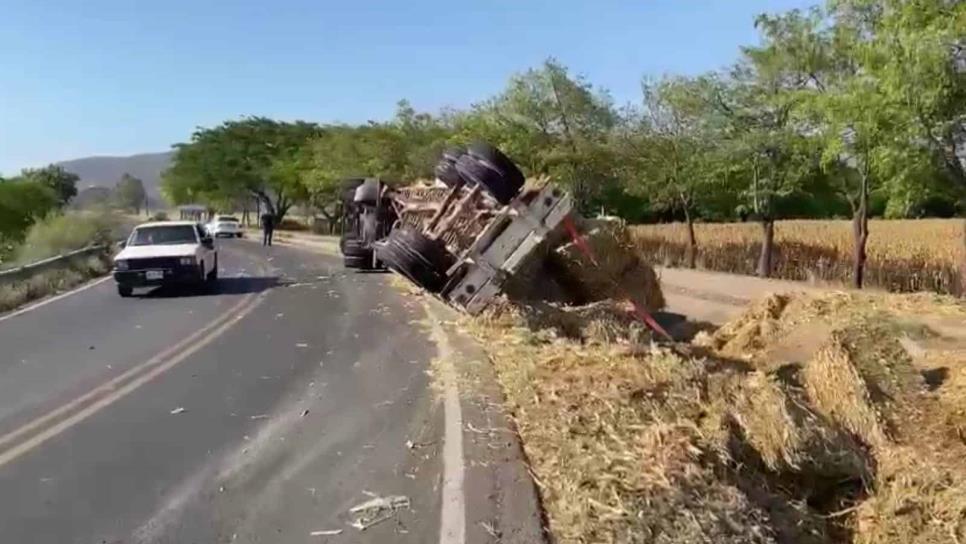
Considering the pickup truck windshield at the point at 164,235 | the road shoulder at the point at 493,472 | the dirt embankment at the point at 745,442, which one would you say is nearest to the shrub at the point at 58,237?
the pickup truck windshield at the point at 164,235

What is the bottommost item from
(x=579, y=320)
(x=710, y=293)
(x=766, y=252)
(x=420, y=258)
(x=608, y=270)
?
(x=710, y=293)

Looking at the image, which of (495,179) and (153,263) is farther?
(153,263)

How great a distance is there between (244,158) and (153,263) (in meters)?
71.3

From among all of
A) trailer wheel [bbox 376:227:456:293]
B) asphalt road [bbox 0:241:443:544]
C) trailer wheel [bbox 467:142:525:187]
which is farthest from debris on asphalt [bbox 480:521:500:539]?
trailer wheel [bbox 467:142:525:187]

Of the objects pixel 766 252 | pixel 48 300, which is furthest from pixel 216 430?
pixel 766 252

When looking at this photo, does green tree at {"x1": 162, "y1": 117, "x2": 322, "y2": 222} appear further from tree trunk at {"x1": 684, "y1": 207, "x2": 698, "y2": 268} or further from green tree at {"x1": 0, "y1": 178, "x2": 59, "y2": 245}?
tree trunk at {"x1": 684, "y1": 207, "x2": 698, "y2": 268}

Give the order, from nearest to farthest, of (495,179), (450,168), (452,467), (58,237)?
1. (452,467)
2. (495,179)
3. (450,168)
4. (58,237)

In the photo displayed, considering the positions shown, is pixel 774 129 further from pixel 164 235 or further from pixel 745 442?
pixel 745 442

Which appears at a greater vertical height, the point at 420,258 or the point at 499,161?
the point at 499,161

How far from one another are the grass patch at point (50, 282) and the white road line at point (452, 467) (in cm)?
1265

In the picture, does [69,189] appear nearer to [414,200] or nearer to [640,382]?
[414,200]

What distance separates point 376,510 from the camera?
5910 mm

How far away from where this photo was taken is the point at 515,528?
5.35 m

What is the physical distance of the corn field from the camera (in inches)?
1014
